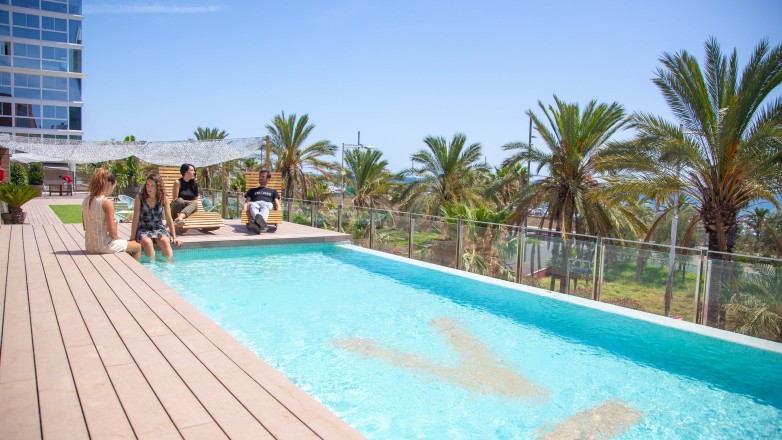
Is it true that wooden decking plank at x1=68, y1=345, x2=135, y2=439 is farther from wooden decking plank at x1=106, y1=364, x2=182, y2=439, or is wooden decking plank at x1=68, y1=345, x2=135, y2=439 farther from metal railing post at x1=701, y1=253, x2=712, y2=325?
metal railing post at x1=701, y1=253, x2=712, y2=325

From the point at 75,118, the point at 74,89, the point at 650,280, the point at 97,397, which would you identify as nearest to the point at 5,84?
the point at 74,89

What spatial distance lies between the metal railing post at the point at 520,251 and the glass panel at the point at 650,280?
62.8 inches

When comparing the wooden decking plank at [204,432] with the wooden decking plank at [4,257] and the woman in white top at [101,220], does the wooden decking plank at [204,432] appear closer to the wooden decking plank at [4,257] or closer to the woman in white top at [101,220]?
the wooden decking plank at [4,257]

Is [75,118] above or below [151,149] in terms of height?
above

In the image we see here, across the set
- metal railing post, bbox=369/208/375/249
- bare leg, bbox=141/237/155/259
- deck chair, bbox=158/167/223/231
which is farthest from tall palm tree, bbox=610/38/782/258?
Result: bare leg, bbox=141/237/155/259

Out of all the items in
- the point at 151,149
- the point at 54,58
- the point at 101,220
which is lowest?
the point at 101,220

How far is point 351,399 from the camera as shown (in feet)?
15.6

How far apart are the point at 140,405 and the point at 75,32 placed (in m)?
52.6

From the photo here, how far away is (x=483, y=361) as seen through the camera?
587 cm

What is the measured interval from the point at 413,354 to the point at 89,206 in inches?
196

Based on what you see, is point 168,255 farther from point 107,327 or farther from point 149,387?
point 149,387

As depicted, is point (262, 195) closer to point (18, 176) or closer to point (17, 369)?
point (17, 369)

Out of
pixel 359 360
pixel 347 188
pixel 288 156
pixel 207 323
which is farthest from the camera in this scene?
pixel 347 188

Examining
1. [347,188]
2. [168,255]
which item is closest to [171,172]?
[168,255]
